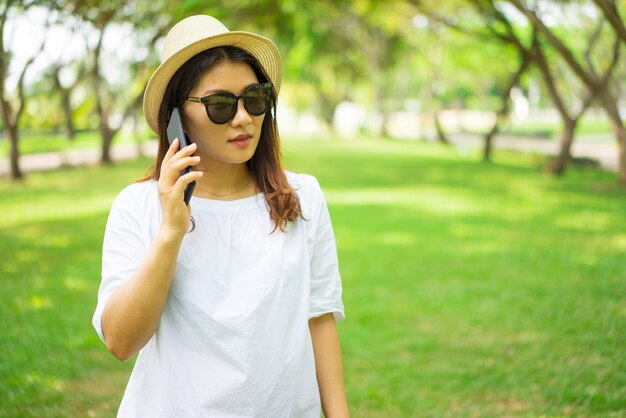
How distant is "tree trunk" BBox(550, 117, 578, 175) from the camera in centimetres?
1922

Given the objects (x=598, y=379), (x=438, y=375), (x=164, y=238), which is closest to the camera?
(x=164, y=238)

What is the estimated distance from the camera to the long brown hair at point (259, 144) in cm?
216

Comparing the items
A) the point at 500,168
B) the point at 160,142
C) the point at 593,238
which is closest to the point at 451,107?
the point at 500,168

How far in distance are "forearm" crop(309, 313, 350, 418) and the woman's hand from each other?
575 mm

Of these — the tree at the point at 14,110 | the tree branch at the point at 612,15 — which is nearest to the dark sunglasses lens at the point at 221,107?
the tree branch at the point at 612,15

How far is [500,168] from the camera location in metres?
22.9

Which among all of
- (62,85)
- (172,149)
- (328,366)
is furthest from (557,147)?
(172,149)

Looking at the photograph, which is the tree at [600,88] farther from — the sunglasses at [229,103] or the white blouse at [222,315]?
the white blouse at [222,315]

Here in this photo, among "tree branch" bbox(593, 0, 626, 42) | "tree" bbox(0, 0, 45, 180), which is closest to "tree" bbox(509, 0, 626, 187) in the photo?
"tree branch" bbox(593, 0, 626, 42)

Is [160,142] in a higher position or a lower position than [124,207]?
higher

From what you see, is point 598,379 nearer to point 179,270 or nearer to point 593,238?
point 179,270

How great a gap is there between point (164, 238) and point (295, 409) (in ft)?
2.07

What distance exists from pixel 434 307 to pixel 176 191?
5.91 m

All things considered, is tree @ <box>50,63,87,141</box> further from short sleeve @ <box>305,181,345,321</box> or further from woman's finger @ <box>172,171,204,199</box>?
woman's finger @ <box>172,171,204,199</box>
